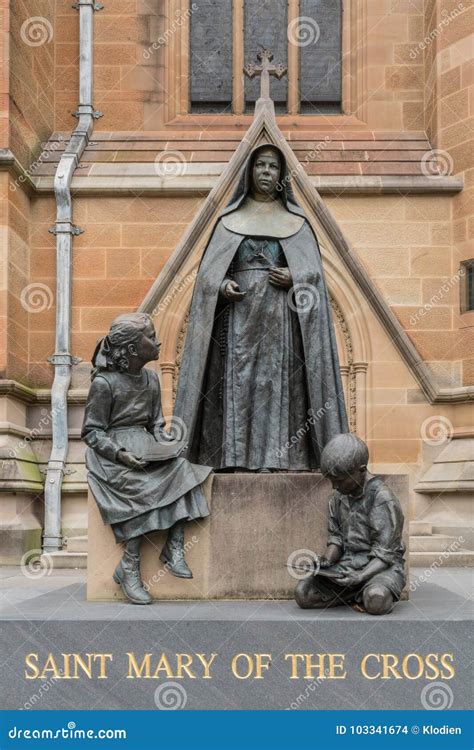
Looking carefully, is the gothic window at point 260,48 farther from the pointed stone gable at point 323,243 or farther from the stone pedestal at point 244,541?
the stone pedestal at point 244,541

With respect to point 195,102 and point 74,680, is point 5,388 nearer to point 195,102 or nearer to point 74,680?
point 195,102

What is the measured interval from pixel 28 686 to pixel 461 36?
32.2 feet

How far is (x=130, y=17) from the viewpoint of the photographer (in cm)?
1305

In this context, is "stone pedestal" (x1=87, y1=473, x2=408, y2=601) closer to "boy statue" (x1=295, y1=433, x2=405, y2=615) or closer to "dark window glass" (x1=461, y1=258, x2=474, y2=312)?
"boy statue" (x1=295, y1=433, x2=405, y2=615)

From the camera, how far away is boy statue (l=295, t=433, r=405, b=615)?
16.6 ft

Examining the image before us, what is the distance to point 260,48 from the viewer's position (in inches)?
531

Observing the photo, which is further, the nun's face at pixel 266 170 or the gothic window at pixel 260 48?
the gothic window at pixel 260 48

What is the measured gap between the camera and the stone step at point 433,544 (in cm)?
1005

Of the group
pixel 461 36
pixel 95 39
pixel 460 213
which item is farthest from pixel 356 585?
pixel 95 39

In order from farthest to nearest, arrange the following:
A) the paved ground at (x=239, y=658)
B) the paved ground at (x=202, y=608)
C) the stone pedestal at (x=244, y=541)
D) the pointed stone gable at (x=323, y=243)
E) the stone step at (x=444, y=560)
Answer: the pointed stone gable at (x=323, y=243) → the stone step at (x=444, y=560) → the stone pedestal at (x=244, y=541) → the paved ground at (x=202, y=608) → the paved ground at (x=239, y=658)

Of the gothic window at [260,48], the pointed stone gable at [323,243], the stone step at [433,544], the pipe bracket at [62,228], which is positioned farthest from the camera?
the gothic window at [260,48]

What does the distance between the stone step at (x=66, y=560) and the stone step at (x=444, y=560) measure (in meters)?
3.12

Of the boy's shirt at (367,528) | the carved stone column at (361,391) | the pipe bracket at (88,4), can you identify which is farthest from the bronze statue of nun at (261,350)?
the pipe bracket at (88,4)

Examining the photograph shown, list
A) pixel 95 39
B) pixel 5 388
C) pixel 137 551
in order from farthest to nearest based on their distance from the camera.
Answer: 1. pixel 95 39
2. pixel 5 388
3. pixel 137 551
